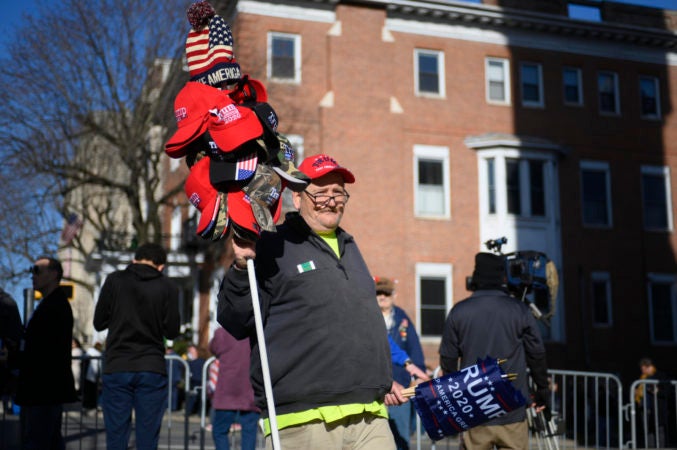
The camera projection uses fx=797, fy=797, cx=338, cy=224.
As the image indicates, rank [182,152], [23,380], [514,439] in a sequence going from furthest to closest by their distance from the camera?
[23,380], [514,439], [182,152]

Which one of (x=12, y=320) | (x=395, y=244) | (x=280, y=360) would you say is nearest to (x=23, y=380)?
(x=12, y=320)

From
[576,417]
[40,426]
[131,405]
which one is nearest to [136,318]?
[131,405]

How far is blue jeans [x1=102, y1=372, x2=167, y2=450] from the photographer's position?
6.82 meters

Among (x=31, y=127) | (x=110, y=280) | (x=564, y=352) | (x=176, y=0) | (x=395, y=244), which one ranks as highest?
(x=176, y=0)

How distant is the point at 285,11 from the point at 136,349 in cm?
2059

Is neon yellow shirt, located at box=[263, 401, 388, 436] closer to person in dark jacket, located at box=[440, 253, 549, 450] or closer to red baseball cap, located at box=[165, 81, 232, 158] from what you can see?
red baseball cap, located at box=[165, 81, 232, 158]

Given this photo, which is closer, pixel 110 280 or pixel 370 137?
pixel 110 280

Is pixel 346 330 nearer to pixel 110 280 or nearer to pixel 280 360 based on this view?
pixel 280 360

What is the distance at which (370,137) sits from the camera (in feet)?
84.7

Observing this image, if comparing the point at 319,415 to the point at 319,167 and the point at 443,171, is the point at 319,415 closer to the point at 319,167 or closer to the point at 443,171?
the point at 319,167

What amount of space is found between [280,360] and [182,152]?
42.5 inches

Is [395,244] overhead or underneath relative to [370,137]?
underneath

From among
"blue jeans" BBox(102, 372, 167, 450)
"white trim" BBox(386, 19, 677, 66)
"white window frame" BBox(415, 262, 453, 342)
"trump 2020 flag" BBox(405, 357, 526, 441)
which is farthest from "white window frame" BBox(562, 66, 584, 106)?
"trump 2020 flag" BBox(405, 357, 526, 441)

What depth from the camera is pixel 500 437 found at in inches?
240
